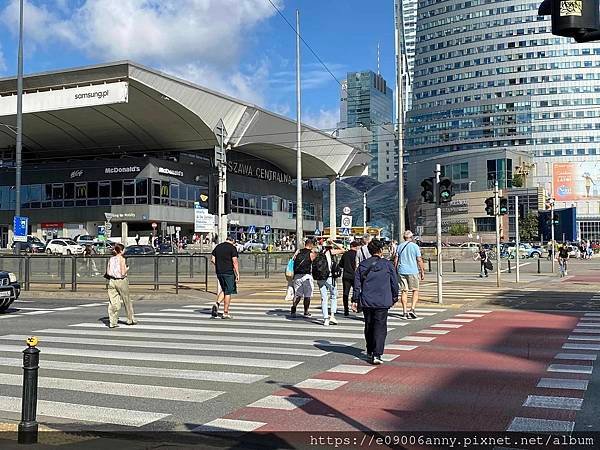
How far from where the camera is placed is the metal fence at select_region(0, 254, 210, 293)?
2400cm

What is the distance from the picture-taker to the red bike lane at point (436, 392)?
6441 mm

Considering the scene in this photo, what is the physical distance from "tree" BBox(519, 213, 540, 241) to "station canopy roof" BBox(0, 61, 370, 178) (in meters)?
43.0

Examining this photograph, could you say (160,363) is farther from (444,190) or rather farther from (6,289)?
(444,190)

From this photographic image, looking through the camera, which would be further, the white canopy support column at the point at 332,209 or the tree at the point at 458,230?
the tree at the point at 458,230

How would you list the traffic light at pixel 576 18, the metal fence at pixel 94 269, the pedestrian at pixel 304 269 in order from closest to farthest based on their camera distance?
the traffic light at pixel 576 18, the pedestrian at pixel 304 269, the metal fence at pixel 94 269

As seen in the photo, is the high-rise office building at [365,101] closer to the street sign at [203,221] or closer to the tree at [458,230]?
the street sign at [203,221]

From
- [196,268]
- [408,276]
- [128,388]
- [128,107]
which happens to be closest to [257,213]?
[128,107]

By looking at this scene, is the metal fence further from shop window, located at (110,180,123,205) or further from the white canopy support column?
the white canopy support column

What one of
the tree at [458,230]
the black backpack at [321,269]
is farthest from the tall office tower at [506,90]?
the black backpack at [321,269]

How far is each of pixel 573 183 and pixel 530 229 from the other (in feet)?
72.8

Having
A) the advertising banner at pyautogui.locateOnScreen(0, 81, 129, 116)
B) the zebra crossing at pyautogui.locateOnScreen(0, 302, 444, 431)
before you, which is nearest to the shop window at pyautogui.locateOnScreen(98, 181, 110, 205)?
the advertising banner at pyautogui.locateOnScreen(0, 81, 129, 116)

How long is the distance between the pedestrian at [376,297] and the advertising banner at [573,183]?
4805 inches

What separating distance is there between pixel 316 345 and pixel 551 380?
4235mm

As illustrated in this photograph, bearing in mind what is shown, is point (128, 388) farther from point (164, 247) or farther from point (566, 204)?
point (566, 204)
